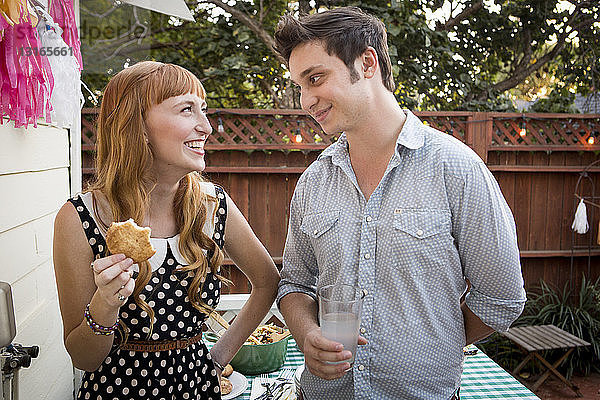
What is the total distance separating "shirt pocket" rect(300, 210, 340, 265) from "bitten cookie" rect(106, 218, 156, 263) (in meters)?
0.50

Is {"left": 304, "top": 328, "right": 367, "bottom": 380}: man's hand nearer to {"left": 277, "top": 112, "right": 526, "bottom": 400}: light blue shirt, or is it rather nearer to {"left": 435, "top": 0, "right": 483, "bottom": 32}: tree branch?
{"left": 277, "top": 112, "right": 526, "bottom": 400}: light blue shirt

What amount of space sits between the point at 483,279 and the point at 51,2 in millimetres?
1662

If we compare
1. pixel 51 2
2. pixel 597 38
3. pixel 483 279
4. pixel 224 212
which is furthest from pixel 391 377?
pixel 597 38

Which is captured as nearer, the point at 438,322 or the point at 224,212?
the point at 438,322

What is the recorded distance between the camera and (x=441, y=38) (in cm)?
540

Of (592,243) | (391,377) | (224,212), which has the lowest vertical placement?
(592,243)

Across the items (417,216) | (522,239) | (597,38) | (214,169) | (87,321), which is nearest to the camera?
(87,321)

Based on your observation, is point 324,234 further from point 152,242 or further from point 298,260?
point 152,242

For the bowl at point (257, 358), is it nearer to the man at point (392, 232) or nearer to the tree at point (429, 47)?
the man at point (392, 232)

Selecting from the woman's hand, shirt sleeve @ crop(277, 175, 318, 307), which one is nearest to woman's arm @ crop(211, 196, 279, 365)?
shirt sleeve @ crop(277, 175, 318, 307)

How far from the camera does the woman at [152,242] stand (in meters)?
1.51

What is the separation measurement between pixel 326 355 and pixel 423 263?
369mm

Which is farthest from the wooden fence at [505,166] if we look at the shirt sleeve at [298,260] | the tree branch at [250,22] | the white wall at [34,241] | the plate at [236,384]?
the shirt sleeve at [298,260]

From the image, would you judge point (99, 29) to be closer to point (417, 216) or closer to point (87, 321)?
point (87, 321)
